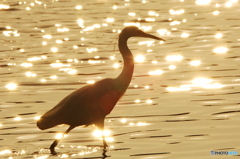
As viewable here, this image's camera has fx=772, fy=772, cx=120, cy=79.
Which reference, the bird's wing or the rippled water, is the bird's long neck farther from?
the rippled water

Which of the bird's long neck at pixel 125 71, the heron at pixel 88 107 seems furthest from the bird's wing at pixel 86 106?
the bird's long neck at pixel 125 71

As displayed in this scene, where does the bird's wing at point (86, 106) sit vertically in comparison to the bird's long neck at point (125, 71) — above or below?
below

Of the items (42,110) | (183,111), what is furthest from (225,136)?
(42,110)

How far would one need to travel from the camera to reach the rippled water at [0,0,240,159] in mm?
13352

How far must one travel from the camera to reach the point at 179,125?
14352 millimetres

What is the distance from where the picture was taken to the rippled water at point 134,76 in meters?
13.4

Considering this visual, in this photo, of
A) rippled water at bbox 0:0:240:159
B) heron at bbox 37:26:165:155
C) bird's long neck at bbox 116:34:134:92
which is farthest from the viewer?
bird's long neck at bbox 116:34:134:92

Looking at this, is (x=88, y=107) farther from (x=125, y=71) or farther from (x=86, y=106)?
(x=125, y=71)

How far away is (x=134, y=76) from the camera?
19.9 m

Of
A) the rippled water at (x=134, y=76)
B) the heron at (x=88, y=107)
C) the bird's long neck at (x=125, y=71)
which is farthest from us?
the bird's long neck at (x=125, y=71)

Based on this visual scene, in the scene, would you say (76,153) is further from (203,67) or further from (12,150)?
(203,67)

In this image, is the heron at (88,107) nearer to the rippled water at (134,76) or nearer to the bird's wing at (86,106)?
the bird's wing at (86,106)

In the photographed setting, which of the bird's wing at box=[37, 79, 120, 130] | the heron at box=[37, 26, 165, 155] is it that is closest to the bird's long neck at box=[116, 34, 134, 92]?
the heron at box=[37, 26, 165, 155]

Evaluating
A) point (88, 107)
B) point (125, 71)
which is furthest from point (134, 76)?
point (88, 107)
